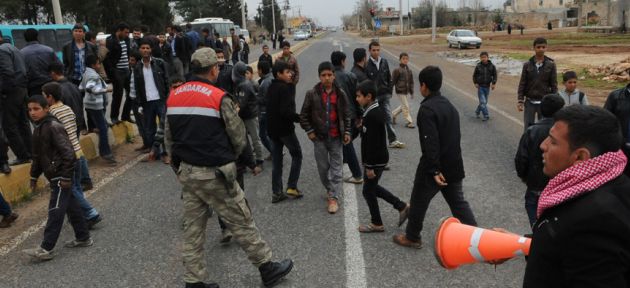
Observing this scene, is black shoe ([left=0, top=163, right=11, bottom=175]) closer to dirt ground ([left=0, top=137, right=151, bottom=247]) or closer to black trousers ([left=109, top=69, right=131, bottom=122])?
dirt ground ([left=0, top=137, right=151, bottom=247])

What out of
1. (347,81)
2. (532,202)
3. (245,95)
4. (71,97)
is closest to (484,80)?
(347,81)

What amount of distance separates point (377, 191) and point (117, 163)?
4.69 m

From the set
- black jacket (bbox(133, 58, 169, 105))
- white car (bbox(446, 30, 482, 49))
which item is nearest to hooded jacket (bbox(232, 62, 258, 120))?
black jacket (bbox(133, 58, 169, 105))

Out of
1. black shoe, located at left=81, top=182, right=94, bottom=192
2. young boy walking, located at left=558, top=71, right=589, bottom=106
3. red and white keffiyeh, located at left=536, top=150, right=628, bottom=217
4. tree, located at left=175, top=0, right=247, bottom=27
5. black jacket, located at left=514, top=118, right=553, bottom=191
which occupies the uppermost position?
tree, located at left=175, top=0, right=247, bottom=27

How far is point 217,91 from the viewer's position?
3.40 meters

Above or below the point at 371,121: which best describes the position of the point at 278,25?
above

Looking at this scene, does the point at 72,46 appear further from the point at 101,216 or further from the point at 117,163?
the point at 101,216

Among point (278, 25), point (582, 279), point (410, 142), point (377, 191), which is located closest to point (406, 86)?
point (410, 142)

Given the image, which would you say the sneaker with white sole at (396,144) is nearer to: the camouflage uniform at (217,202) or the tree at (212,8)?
the camouflage uniform at (217,202)

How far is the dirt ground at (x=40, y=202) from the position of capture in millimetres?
5004

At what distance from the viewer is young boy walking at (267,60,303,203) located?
5.20m

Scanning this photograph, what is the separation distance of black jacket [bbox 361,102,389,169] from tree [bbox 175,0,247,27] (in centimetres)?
7626

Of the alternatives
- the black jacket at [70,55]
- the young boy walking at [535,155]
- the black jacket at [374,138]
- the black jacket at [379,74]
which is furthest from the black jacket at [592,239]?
the black jacket at [70,55]

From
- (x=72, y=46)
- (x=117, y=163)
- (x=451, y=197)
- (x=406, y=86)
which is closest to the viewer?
(x=451, y=197)
